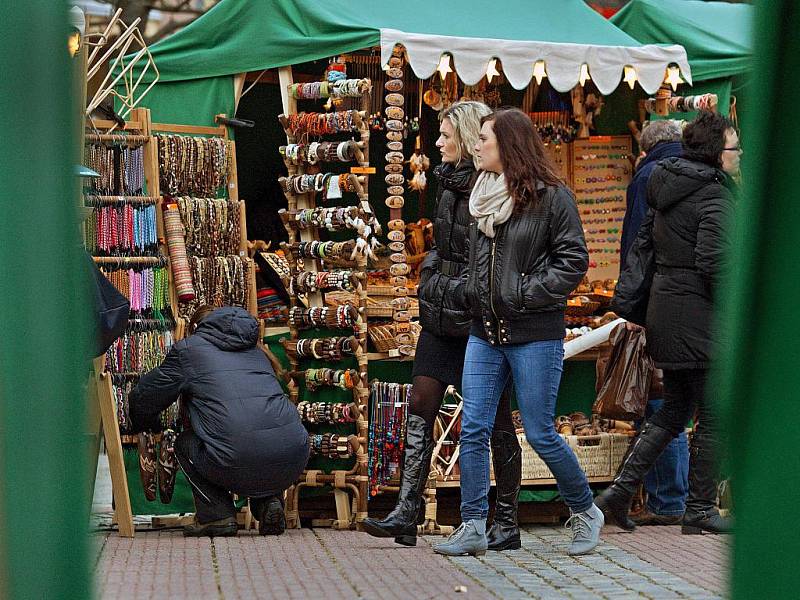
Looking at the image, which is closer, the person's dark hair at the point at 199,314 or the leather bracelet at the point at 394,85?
the person's dark hair at the point at 199,314

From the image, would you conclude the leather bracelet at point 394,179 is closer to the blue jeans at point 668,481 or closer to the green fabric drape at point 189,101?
the green fabric drape at point 189,101

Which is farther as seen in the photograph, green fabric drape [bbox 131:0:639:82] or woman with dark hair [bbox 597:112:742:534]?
green fabric drape [bbox 131:0:639:82]

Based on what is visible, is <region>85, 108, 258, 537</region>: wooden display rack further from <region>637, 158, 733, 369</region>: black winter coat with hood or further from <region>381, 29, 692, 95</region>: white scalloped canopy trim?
<region>637, 158, 733, 369</region>: black winter coat with hood

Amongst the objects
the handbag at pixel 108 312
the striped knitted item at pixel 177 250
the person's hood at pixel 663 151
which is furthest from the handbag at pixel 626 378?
the handbag at pixel 108 312

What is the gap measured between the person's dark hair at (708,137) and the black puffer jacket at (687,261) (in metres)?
0.06

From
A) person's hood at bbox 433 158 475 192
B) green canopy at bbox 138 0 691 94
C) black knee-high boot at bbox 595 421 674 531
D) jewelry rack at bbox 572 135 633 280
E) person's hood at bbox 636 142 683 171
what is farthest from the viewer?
jewelry rack at bbox 572 135 633 280

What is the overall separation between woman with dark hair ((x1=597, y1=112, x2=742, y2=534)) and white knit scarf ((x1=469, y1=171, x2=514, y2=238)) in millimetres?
Result: 1252

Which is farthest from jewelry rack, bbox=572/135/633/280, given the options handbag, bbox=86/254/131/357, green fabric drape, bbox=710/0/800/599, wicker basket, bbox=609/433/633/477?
green fabric drape, bbox=710/0/800/599

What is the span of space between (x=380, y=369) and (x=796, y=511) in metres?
6.17

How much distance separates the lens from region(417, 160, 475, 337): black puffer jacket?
7.12 metres

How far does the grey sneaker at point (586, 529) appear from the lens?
7.03 m

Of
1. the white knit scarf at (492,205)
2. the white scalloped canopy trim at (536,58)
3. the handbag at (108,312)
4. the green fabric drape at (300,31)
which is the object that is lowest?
the handbag at (108,312)

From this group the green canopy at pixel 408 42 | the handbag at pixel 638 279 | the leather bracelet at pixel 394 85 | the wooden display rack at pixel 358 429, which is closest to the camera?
the handbag at pixel 638 279

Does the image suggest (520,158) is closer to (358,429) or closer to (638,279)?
(638,279)
